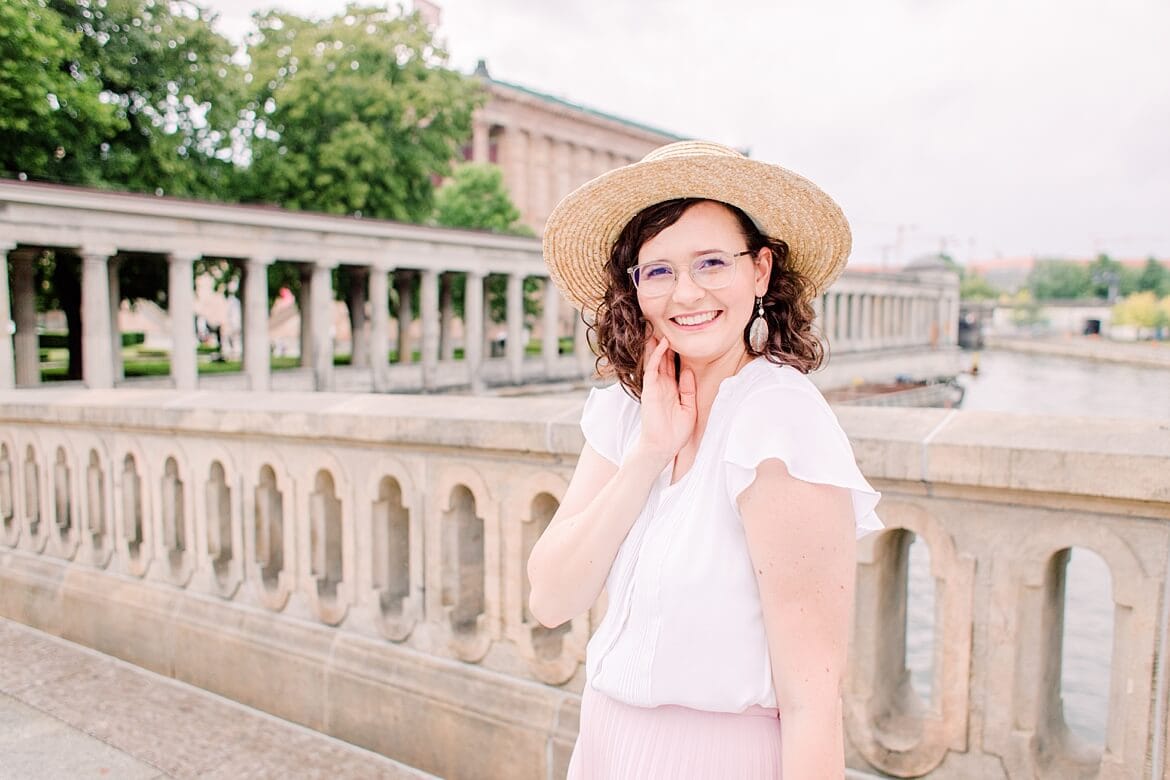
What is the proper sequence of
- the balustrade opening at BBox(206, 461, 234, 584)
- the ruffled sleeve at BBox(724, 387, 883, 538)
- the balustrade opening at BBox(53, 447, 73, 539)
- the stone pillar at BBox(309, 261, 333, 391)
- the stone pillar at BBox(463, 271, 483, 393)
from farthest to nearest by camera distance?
the stone pillar at BBox(463, 271, 483, 393) → the stone pillar at BBox(309, 261, 333, 391) → the balustrade opening at BBox(53, 447, 73, 539) → the balustrade opening at BBox(206, 461, 234, 584) → the ruffled sleeve at BBox(724, 387, 883, 538)

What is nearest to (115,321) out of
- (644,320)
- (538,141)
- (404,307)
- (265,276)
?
(265,276)

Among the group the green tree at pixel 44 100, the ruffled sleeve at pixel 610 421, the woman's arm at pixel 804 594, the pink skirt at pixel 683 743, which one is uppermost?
Result: the green tree at pixel 44 100

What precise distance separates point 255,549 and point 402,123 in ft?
108

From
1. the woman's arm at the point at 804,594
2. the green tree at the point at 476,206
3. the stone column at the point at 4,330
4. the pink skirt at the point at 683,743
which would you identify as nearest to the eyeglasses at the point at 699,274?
the woman's arm at the point at 804,594

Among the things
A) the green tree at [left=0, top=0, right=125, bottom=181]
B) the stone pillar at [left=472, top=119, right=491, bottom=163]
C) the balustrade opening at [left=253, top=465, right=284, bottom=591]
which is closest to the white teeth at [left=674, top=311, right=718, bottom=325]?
the balustrade opening at [left=253, top=465, right=284, bottom=591]

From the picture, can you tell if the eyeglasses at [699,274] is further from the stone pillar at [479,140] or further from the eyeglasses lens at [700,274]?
the stone pillar at [479,140]

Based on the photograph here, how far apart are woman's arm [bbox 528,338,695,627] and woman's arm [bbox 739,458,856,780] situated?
23cm

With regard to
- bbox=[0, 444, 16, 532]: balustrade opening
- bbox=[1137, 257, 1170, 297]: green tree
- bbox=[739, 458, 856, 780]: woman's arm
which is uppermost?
bbox=[1137, 257, 1170, 297]: green tree

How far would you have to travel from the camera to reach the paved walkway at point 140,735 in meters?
3.73

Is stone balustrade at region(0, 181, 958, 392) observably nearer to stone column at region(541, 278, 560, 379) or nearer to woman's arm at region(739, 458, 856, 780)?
stone column at region(541, 278, 560, 379)

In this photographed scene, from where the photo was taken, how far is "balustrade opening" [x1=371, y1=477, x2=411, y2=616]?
4266 mm

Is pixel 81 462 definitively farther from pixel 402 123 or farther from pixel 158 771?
pixel 402 123

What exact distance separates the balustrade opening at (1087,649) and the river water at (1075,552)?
0.04ft

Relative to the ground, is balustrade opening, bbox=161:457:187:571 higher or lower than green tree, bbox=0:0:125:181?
lower
